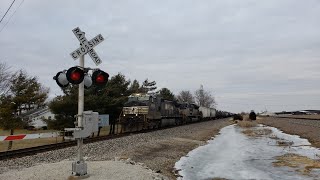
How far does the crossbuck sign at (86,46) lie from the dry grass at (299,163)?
9.70 meters

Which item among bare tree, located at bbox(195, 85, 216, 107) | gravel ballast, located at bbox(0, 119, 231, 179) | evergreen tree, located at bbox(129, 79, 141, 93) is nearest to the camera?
gravel ballast, located at bbox(0, 119, 231, 179)

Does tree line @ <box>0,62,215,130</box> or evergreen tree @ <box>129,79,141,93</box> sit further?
evergreen tree @ <box>129,79,141,93</box>

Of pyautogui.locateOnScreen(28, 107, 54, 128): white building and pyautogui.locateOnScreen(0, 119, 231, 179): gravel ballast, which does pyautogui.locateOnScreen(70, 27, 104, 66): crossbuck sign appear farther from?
pyautogui.locateOnScreen(28, 107, 54, 128): white building

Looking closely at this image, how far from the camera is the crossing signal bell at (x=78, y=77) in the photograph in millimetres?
9891

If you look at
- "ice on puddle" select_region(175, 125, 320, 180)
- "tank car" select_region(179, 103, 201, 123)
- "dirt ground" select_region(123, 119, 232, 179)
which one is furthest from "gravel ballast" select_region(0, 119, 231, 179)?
"tank car" select_region(179, 103, 201, 123)

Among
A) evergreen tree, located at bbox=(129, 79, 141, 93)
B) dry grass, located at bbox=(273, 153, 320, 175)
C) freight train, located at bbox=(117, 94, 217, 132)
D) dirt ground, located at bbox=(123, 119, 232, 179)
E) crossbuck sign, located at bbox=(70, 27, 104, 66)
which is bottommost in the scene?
dry grass, located at bbox=(273, 153, 320, 175)

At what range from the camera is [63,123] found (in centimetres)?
3509

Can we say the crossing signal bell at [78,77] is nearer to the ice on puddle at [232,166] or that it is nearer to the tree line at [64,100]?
the ice on puddle at [232,166]

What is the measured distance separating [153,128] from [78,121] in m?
26.6

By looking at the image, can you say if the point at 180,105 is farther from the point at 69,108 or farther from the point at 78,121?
the point at 78,121

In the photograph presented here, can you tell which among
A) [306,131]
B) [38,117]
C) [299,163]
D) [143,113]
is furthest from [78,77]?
[38,117]

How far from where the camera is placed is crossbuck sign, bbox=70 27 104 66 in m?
10.2

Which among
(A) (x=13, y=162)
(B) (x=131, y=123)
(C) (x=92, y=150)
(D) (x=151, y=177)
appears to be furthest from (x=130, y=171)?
(B) (x=131, y=123)

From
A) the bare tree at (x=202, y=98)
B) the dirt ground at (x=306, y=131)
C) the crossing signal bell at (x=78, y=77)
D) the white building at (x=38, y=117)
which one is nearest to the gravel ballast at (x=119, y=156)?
the crossing signal bell at (x=78, y=77)
